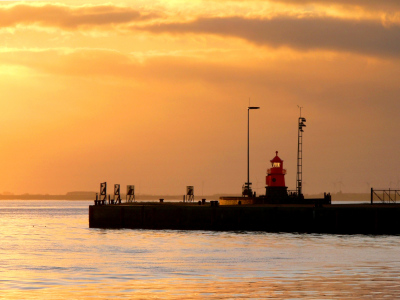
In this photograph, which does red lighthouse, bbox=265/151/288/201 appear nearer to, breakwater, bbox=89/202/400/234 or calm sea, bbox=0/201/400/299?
breakwater, bbox=89/202/400/234

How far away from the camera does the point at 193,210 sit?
3652 inches

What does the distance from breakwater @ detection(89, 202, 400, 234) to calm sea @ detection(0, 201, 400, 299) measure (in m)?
1.18

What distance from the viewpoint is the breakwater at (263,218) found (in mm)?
80125

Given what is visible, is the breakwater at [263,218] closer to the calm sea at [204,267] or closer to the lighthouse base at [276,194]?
the calm sea at [204,267]

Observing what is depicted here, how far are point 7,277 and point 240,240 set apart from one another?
115 feet

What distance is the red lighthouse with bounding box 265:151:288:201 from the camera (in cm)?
9956

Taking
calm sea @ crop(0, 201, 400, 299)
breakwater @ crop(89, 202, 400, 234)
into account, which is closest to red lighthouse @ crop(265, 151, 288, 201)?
breakwater @ crop(89, 202, 400, 234)

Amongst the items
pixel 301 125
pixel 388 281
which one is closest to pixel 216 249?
pixel 388 281

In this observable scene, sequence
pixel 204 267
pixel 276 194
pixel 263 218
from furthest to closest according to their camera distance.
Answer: pixel 276 194 < pixel 263 218 < pixel 204 267

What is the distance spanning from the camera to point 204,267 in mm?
54312

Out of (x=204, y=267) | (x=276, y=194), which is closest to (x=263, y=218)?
(x=276, y=194)

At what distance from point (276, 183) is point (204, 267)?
153ft

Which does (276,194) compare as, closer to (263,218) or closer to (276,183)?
(276,183)

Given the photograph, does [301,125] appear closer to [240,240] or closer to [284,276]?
[240,240]
